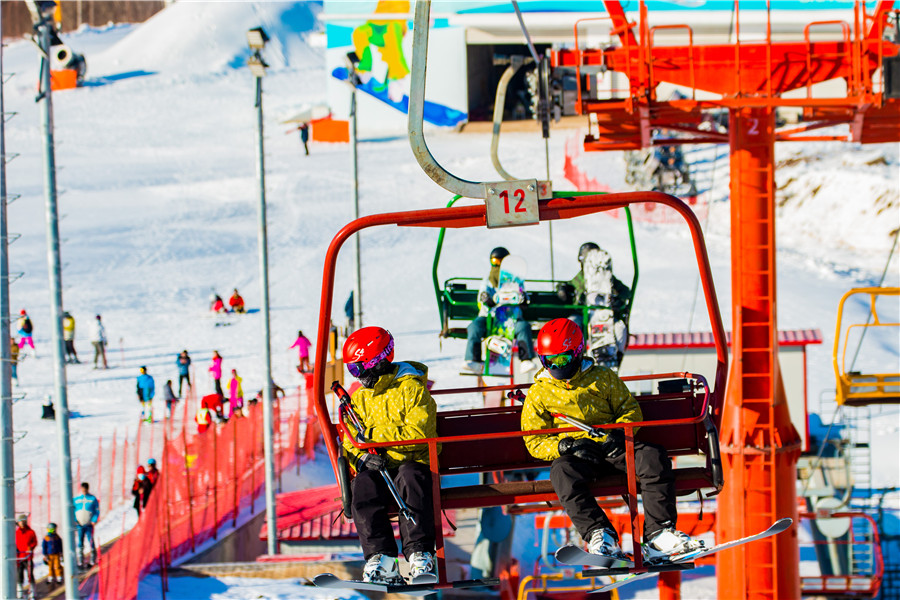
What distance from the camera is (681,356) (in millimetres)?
18078

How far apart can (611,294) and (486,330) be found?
1.31 meters

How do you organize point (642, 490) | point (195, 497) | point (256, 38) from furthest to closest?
point (195, 497) → point (256, 38) → point (642, 490)

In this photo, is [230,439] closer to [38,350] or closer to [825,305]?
[38,350]

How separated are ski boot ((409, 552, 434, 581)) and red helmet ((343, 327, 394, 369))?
3.12 feet

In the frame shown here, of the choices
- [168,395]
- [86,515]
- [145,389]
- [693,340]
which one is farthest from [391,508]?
[168,395]

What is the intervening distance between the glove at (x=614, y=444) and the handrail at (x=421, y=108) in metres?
1.49

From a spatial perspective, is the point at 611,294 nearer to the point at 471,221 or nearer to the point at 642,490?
the point at 642,490

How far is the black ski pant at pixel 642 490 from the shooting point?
17.7ft

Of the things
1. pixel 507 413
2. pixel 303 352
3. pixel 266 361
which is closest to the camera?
pixel 507 413

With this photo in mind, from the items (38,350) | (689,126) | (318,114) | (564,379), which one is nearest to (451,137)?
(318,114)

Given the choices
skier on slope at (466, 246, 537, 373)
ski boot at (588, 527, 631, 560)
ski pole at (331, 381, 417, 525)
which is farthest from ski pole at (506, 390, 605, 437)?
skier on slope at (466, 246, 537, 373)

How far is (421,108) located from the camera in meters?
4.59

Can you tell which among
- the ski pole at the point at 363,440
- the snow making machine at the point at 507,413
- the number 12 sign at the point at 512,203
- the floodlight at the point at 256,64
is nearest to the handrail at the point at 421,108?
the snow making machine at the point at 507,413

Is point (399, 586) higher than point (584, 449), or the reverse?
point (584, 449)
